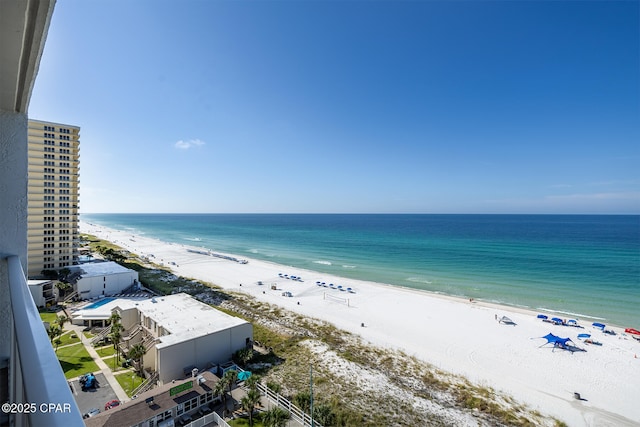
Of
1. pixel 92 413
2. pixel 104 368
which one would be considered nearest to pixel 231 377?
pixel 92 413

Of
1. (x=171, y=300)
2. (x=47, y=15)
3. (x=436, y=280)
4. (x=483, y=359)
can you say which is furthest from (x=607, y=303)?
(x=47, y=15)

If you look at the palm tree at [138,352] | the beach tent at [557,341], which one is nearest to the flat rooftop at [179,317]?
the palm tree at [138,352]

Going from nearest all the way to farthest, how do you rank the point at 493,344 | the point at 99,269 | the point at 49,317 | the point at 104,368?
the point at 104,368 < the point at 493,344 < the point at 49,317 < the point at 99,269

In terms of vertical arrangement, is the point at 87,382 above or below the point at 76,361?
above

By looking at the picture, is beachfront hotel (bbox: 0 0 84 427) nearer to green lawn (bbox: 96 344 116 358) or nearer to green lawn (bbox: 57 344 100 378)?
green lawn (bbox: 57 344 100 378)

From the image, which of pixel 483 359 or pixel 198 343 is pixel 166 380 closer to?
pixel 198 343

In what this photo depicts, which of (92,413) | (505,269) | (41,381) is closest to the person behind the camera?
(41,381)

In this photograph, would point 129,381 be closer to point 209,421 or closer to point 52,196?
point 209,421
